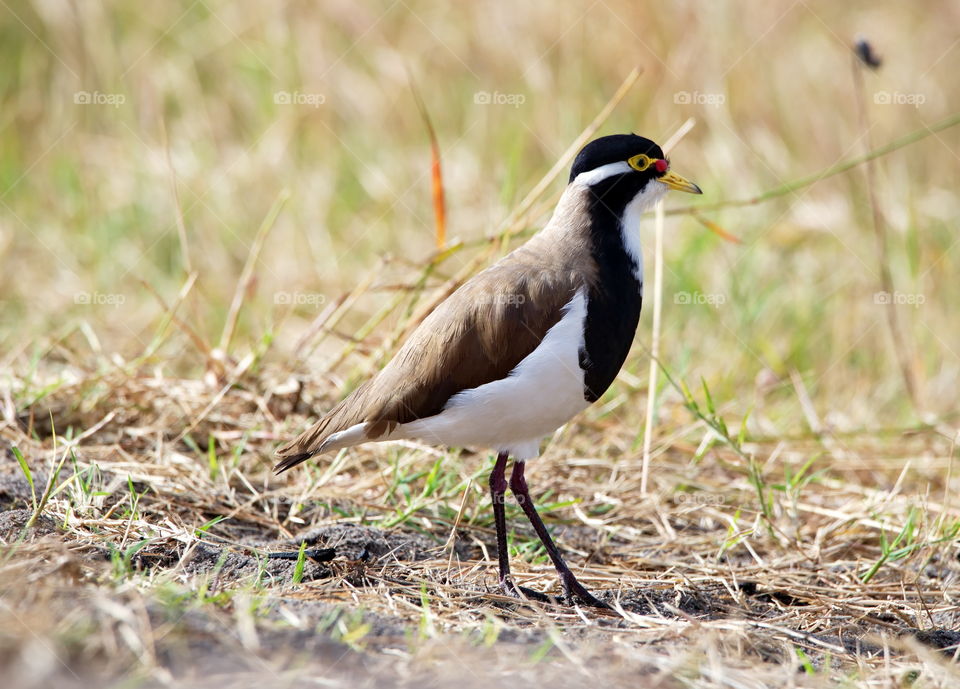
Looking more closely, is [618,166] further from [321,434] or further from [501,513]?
[321,434]

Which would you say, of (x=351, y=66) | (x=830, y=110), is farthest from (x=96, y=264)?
(x=830, y=110)

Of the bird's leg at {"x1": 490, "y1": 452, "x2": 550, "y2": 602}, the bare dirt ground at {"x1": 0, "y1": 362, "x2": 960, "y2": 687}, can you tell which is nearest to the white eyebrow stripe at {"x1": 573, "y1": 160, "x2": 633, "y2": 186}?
the bird's leg at {"x1": 490, "y1": 452, "x2": 550, "y2": 602}

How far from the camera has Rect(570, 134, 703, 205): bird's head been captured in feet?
12.6

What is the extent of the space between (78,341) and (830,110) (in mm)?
5381

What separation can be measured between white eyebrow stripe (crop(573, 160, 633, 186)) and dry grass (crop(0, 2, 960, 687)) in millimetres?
908

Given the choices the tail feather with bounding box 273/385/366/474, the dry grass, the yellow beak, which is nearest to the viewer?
the dry grass

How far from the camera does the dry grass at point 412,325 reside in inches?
116

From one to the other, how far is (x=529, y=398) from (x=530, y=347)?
0.17 m

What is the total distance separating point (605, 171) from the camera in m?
3.85

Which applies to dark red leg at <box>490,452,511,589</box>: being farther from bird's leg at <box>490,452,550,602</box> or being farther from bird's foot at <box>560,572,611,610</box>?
Result: bird's foot at <box>560,572,611,610</box>

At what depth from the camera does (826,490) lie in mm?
4848

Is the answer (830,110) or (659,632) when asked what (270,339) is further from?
(830,110)

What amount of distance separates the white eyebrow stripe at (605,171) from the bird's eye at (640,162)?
0.06ft

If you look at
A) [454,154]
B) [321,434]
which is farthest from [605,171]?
[454,154]
